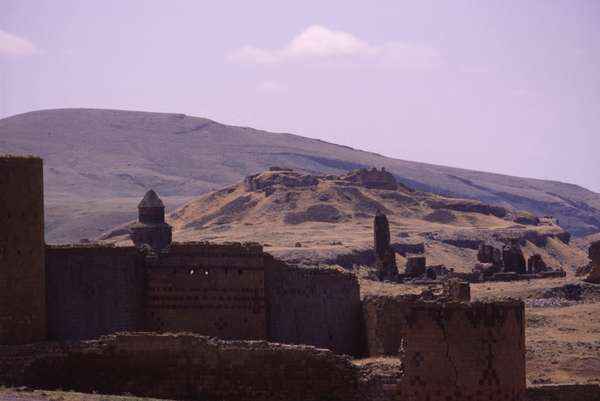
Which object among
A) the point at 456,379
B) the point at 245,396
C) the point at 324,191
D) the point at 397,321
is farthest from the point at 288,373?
the point at 324,191

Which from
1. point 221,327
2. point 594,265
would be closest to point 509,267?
point 594,265

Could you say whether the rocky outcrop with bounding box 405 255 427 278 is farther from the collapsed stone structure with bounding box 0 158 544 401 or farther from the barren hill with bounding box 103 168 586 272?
the collapsed stone structure with bounding box 0 158 544 401

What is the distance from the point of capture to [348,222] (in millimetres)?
111812

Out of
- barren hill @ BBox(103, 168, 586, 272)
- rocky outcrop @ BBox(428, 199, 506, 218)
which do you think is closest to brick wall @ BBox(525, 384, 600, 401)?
barren hill @ BBox(103, 168, 586, 272)

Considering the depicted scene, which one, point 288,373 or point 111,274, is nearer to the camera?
point 288,373

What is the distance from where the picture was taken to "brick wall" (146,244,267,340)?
103 ft

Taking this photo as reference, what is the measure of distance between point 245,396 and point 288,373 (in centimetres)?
89

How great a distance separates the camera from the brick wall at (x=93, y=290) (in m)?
30.1

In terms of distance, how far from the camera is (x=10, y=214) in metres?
28.7

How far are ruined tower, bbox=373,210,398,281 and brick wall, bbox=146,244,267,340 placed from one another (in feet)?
105

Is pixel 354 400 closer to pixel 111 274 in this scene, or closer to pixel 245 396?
pixel 245 396

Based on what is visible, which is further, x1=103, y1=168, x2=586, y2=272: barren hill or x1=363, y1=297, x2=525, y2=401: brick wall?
x1=103, y1=168, x2=586, y2=272: barren hill

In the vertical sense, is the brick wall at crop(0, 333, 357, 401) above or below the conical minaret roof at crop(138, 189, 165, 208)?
below

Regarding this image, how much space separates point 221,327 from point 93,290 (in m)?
2.92
